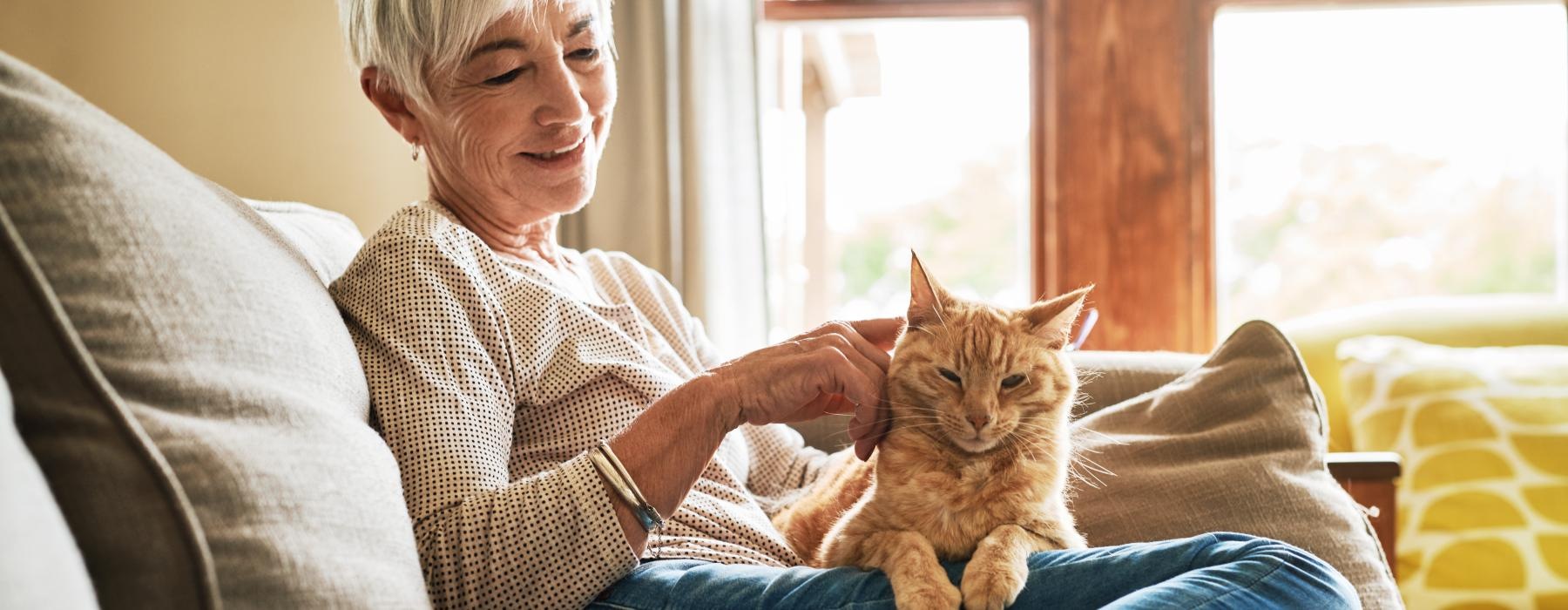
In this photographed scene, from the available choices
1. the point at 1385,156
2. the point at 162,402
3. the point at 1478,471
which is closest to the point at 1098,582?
the point at 162,402

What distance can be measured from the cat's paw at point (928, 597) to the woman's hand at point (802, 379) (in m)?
0.24

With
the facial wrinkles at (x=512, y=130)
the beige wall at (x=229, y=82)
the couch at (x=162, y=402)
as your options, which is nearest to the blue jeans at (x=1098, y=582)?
the couch at (x=162, y=402)

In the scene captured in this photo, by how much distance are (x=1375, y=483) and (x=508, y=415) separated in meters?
1.37

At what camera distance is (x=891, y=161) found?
356cm

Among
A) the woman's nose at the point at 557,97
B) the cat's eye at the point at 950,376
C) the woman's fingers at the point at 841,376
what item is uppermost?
the woman's nose at the point at 557,97

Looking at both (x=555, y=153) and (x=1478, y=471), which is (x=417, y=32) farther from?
(x=1478, y=471)

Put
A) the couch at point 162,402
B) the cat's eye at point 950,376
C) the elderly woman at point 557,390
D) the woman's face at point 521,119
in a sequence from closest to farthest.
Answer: the couch at point 162,402
the elderly woman at point 557,390
the cat's eye at point 950,376
the woman's face at point 521,119

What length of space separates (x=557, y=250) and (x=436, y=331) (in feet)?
1.66

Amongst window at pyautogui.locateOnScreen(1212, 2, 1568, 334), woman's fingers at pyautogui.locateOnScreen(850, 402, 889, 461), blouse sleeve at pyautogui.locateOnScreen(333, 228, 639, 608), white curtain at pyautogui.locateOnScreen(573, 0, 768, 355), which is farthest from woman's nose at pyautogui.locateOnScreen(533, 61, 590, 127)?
window at pyautogui.locateOnScreen(1212, 2, 1568, 334)

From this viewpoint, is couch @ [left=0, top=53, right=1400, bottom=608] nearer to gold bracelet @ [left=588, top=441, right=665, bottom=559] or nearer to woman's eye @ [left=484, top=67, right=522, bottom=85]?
gold bracelet @ [left=588, top=441, right=665, bottom=559]

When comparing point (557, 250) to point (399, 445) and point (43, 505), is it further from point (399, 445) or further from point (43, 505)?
point (43, 505)

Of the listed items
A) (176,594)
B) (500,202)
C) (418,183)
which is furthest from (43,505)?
(418,183)

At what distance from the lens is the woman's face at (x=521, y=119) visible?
4.63ft

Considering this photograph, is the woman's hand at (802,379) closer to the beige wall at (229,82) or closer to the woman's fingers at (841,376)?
the woman's fingers at (841,376)
